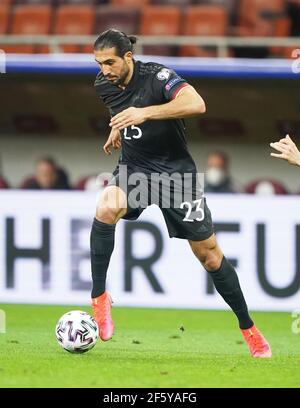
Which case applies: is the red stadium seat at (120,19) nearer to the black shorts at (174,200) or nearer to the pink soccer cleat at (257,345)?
the black shorts at (174,200)

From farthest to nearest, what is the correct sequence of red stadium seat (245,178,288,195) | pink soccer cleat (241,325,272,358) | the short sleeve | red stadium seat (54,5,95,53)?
red stadium seat (54,5,95,53) → red stadium seat (245,178,288,195) → pink soccer cleat (241,325,272,358) → the short sleeve

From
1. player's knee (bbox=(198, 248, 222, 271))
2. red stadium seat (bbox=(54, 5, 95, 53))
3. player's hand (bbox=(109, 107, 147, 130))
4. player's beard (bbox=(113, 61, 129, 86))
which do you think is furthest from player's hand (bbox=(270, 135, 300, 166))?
red stadium seat (bbox=(54, 5, 95, 53))

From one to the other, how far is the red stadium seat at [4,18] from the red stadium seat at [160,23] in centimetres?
190

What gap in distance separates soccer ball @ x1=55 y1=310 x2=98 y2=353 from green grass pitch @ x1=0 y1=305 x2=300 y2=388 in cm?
7

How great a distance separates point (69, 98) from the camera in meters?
15.8

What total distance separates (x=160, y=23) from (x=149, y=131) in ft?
24.7

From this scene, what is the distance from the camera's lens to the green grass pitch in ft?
21.6

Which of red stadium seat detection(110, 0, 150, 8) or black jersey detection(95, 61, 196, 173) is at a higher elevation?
red stadium seat detection(110, 0, 150, 8)

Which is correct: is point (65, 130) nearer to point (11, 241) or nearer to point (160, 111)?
point (11, 241)

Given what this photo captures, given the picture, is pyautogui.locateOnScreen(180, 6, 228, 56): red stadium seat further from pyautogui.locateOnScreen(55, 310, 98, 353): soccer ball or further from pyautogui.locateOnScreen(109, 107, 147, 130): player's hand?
pyautogui.locateOnScreen(55, 310, 98, 353): soccer ball

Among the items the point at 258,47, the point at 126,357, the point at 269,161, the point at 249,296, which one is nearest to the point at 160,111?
the point at 126,357
